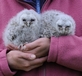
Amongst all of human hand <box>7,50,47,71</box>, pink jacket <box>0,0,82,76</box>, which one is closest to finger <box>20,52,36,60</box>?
human hand <box>7,50,47,71</box>

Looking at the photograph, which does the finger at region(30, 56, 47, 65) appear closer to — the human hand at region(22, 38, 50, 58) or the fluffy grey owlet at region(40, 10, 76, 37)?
the human hand at region(22, 38, 50, 58)

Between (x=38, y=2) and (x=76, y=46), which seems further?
(x=38, y=2)

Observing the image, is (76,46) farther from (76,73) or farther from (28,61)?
(28,61)

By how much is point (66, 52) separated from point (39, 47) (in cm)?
17

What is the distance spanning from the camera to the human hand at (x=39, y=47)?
5.92 ft

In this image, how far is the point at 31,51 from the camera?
1834mm

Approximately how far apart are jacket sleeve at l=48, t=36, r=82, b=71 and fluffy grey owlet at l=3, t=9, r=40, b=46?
0.14 m

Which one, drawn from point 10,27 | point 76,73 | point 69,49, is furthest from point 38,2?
point 76,73

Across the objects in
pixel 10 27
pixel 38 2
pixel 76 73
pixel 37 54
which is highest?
pixel 38 2

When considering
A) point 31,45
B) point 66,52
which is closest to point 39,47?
point 31,45

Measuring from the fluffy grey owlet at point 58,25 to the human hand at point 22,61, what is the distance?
176 mm

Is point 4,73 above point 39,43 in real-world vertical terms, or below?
below

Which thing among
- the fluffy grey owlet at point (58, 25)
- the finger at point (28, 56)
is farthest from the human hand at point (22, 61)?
the fluffy grey owlet at point (58, 25)

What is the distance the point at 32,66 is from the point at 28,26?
0.26 meters
